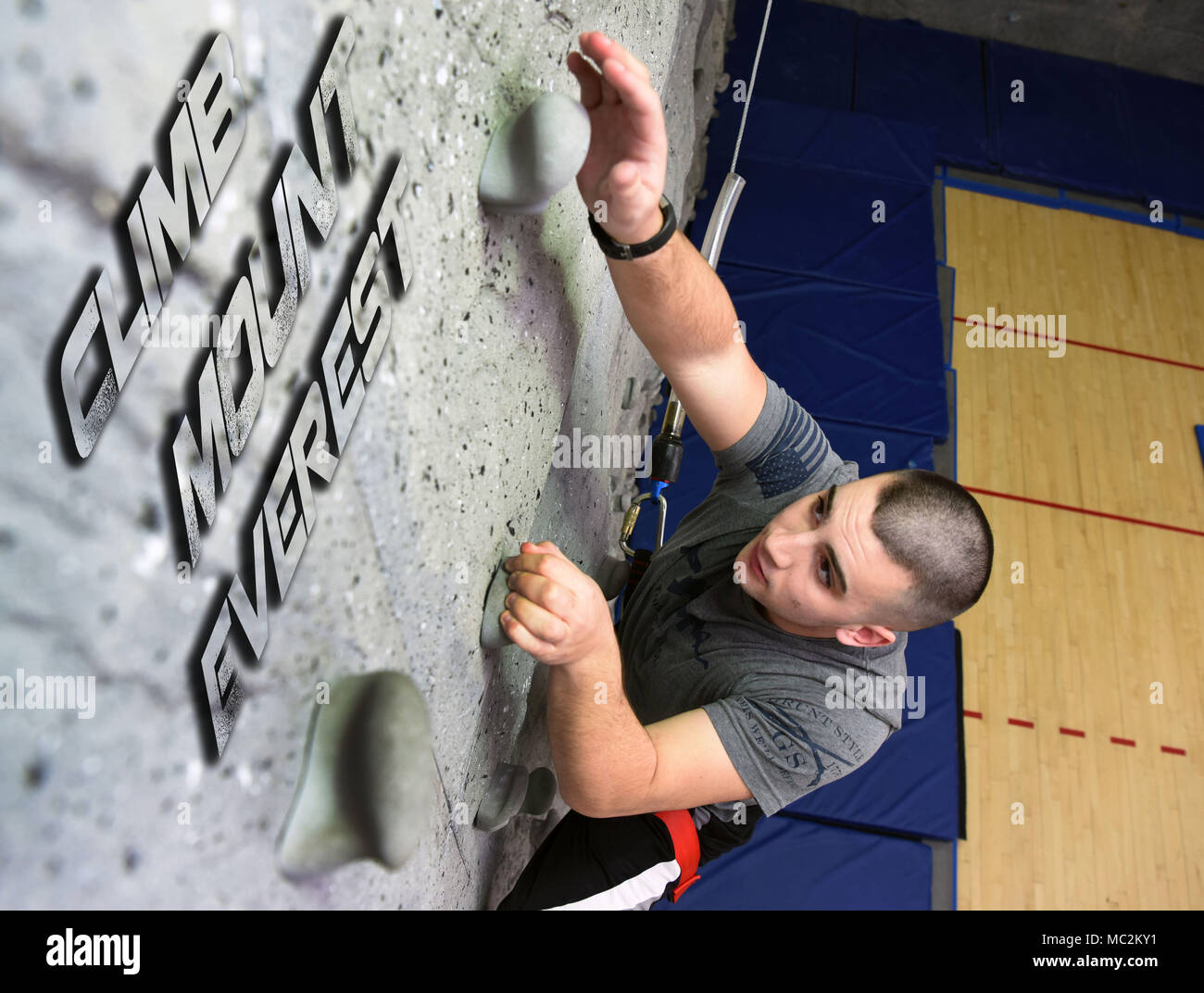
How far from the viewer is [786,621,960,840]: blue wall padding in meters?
2.81

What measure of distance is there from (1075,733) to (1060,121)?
3996 mm

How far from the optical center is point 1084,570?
154 inches

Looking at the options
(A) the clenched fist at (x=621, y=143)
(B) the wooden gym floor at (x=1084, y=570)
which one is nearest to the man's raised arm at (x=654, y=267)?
(A) the clenched fist at (x=621, y=143)

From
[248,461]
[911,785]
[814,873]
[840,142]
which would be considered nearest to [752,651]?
[248,461]

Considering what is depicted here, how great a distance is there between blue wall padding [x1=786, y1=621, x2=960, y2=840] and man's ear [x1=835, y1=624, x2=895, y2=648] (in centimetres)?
156

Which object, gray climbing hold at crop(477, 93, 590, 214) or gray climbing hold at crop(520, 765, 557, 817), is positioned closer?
gray climbing hold at crop(477, 93, 590, 214)

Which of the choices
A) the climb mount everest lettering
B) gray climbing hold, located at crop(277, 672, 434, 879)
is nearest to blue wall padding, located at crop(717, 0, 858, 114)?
the climb mount everest lettering

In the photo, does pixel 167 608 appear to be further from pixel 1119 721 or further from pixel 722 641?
pixel 1119 721

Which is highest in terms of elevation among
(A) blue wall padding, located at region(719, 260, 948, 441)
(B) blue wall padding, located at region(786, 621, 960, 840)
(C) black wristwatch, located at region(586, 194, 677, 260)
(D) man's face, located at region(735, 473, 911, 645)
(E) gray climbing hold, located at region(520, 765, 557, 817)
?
(A) blue wall padding, located at region(719, 260, 948, 441)

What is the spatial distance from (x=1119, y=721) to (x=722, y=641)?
3038 mm

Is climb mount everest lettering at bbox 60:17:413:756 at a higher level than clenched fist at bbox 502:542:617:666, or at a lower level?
higher

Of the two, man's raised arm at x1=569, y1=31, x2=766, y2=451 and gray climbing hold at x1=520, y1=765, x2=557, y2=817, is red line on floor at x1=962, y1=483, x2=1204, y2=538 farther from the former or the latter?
gray climbing hold at x1=520, y1=765, x2=557, y2=817

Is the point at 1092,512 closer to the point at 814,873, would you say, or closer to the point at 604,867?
the point at 814,873

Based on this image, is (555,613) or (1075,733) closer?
(555,613)
